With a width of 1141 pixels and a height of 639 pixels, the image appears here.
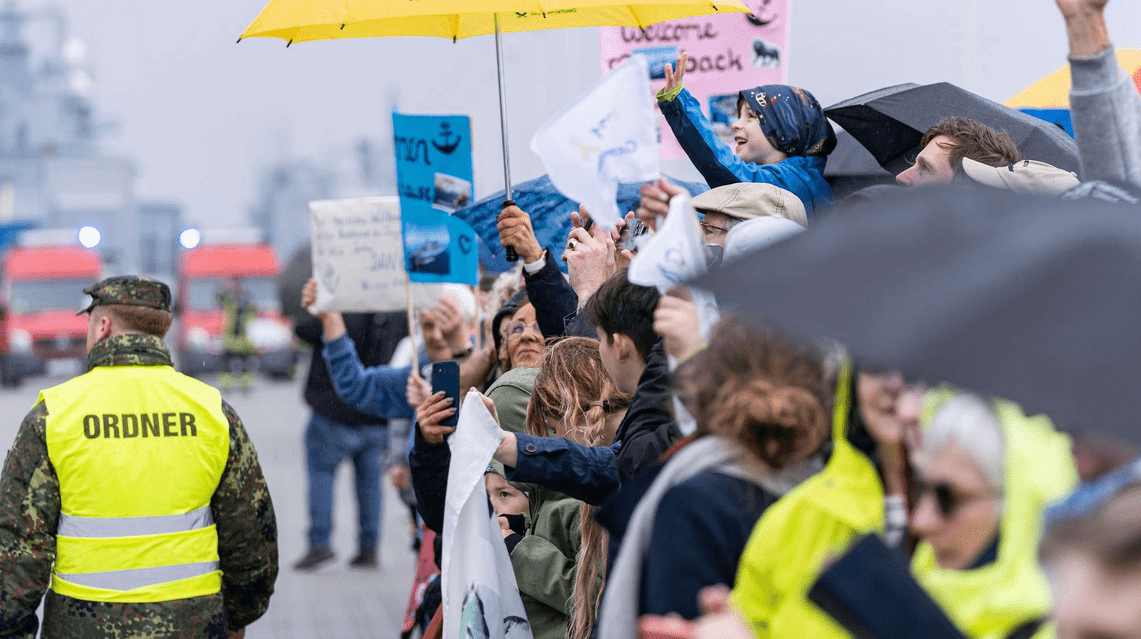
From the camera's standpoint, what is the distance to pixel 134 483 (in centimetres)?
402

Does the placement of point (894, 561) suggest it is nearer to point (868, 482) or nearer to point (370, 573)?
point (868, 482)

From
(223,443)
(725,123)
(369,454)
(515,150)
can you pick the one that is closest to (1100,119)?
(223,443)

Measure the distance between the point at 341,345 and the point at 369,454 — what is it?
257 centimetres

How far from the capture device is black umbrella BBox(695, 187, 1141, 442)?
1.39 metres

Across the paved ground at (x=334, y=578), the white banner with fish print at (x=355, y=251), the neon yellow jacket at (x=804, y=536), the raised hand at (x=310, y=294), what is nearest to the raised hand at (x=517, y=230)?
the neon yellow jacket at (x=804, y=536)

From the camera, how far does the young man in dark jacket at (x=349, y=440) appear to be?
333 inches

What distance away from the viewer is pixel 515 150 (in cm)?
1293

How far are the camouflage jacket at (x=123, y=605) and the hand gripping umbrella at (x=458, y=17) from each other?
1.12m

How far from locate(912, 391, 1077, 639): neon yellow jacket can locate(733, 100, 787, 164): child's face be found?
2.90m

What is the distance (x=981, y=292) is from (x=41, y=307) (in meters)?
28.6

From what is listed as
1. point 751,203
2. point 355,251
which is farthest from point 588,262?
point 355,251

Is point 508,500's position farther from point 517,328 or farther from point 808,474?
point 808,474

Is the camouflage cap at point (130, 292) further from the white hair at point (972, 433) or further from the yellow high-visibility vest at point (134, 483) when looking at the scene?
the white hair at point (972, 433)

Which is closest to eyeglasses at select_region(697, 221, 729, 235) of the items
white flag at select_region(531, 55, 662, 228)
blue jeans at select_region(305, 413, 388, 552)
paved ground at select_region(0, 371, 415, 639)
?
white flag at select_region(531, 55, 662, 228)
